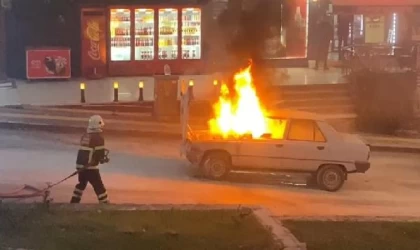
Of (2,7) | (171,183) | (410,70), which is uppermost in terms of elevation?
(2,7)

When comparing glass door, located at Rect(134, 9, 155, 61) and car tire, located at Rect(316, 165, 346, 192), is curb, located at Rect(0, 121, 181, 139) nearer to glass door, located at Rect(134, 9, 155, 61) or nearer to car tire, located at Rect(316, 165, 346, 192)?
car tire, located at Rect(316, 165, 346, 192)

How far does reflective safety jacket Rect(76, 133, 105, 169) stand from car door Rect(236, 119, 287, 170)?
12.6 feet

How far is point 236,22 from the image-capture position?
17.3 m

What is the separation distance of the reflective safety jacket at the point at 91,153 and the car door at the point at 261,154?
12.6 feet

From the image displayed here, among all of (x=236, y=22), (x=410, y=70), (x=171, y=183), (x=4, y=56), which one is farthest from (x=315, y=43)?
(x=171, y=183)

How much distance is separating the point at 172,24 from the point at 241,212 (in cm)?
1957

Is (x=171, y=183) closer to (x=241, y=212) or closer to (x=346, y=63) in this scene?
(x=241, y=212)

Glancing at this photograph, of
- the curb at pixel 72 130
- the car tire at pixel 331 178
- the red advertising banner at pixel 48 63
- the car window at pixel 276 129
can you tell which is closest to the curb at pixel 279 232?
the car tire at pixel 331 178

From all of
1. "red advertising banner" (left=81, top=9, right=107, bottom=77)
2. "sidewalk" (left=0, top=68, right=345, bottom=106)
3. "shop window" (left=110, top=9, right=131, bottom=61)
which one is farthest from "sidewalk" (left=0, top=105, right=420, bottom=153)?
"shop window" (left=110, top=9, right=131, bottom=61)

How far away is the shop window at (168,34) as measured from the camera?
2931 centimetres

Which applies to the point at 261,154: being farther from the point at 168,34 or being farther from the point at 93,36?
the point at 168,34

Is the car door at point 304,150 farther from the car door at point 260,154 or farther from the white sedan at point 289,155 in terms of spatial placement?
the car door at point 260,154

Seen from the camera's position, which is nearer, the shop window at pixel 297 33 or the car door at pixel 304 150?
the car door at pixel 304 150

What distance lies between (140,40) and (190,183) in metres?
14.5
